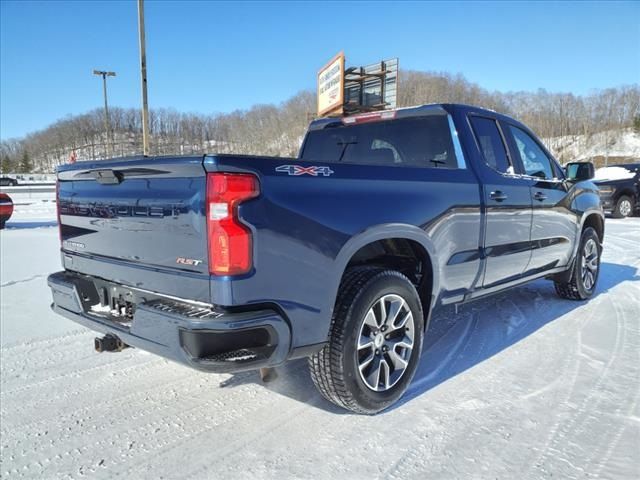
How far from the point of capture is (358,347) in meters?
2.59

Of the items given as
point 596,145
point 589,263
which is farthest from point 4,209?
point 596,145

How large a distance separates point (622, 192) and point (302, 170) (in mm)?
16144

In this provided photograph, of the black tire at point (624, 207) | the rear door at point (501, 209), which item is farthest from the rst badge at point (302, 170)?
the black tire at point (624, 207)

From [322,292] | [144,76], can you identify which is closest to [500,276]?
[322,292]

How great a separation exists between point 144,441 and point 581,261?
15.5 feet

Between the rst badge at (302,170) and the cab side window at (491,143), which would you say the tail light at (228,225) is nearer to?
the rst badge at (302,170)

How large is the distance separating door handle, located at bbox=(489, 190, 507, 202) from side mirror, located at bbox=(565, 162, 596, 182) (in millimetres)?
1574

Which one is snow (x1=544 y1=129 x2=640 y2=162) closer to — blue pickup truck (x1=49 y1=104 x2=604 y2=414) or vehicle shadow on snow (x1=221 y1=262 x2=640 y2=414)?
vehicle shadow on snow (x1=221 y1=262 x2=640 y2=414)

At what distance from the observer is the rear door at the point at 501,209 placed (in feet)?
11.6

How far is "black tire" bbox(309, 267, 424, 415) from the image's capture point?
2506mm

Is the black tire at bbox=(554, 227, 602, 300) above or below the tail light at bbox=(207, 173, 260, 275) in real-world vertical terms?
below

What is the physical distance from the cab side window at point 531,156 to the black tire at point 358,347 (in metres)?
2.11

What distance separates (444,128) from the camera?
11.6 ft

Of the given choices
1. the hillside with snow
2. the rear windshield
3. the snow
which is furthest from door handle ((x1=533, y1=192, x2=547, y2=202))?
the snow
